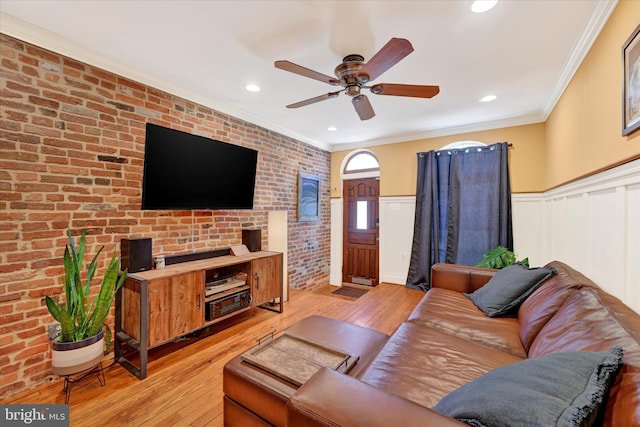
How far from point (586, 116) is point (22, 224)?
402cm

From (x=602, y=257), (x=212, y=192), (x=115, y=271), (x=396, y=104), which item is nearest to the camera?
(x=602, y=257)

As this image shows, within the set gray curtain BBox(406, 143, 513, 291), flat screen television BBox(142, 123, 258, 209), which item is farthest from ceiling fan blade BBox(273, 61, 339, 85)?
gray curtain BBox(406, 143, 513, 291)

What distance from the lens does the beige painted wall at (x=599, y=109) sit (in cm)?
139

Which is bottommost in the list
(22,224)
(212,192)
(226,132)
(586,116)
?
(22,224)

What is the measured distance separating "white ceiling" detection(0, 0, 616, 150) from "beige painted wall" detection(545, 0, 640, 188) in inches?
5.6

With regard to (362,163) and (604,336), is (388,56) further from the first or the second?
(362,163)

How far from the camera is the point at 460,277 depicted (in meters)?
2.64

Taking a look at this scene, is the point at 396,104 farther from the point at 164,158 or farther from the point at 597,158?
the point at 164,158

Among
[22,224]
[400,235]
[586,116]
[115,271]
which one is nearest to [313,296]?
[400,235]

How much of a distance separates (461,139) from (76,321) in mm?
4699

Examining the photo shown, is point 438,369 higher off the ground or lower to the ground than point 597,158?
lower

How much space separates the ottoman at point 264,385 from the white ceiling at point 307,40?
2038mm

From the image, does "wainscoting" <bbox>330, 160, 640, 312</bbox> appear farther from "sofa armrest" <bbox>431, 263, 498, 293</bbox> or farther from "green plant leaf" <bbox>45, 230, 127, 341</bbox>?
"green plant leaf" <bbox>45, 230, 127, 341</bbox>

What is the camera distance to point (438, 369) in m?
1.28
